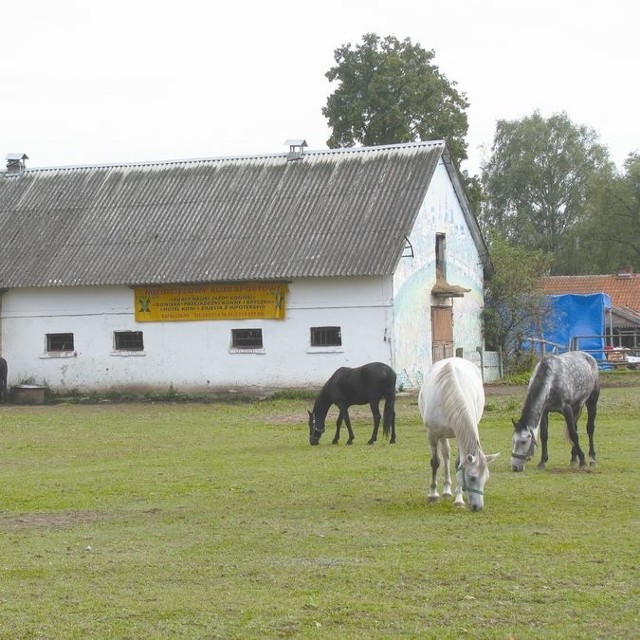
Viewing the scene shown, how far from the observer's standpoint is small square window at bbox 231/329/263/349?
103 ft

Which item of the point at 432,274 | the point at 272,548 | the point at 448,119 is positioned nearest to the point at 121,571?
the point at 272,548

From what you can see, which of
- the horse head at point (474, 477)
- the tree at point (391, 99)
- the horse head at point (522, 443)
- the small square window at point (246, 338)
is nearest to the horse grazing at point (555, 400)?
the horse head at point (522, 443)

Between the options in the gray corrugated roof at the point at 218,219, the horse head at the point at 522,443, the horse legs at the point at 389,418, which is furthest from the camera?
the gray corrugated roof at the point at 218,219

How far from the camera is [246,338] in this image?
103 feet

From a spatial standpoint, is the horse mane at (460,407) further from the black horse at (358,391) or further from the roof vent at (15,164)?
the roof vent at (15,164)

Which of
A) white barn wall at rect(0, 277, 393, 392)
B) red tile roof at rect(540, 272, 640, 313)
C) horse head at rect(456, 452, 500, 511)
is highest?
red tile roof at rect(540, 272, 640, 313)

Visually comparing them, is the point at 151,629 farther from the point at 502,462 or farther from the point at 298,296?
the point at 298,296

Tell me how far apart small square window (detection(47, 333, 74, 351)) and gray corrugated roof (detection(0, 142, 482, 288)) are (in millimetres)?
1622

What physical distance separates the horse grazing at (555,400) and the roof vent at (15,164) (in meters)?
25.7

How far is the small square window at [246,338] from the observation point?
103 ft

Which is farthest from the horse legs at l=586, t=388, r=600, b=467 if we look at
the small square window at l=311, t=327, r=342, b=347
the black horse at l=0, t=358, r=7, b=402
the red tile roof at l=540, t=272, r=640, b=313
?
the red tile roof at l=540, t=272, r=640, b=313

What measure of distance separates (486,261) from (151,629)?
30180 mm

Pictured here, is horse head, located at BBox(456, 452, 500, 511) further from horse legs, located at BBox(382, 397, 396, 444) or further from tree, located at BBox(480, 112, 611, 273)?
tree, located at BBox(480, 112, 611, 273)

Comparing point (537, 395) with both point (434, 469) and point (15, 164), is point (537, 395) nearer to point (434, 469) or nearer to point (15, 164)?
point (434, 469)
